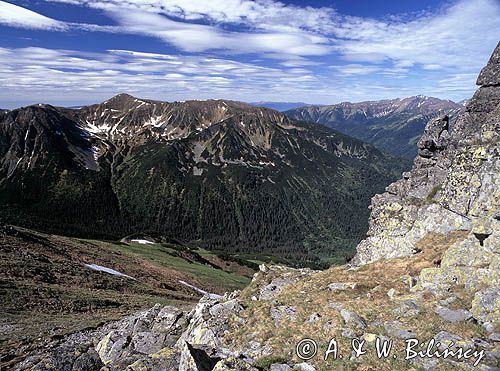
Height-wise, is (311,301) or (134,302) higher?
(311,301)

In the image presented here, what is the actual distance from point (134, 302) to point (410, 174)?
1324 inches

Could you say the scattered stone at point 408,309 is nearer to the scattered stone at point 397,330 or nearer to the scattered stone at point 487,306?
the scattered stone at point 397,330

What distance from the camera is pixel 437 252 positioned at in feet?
70.9

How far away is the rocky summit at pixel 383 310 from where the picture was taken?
13.9 metres

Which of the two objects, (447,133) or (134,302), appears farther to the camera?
(134,302)

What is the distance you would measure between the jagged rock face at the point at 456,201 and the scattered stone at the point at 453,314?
7.29 feet

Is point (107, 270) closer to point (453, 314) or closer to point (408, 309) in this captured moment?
point (408, 309)

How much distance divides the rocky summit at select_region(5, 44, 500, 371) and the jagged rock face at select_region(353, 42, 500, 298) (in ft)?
0.25

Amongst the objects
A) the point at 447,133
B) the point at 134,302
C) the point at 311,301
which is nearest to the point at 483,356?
the point at 311,301

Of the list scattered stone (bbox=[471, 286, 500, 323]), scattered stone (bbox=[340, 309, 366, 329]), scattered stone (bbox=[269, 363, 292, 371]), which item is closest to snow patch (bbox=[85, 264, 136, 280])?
scattered stone (bbox=[340, 309, 366, 329])

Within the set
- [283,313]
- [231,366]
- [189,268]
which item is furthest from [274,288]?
[189,268]

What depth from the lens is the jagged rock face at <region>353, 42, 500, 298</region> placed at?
1770 cm

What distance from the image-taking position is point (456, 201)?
22.6 m

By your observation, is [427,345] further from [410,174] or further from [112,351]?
[410,174]
